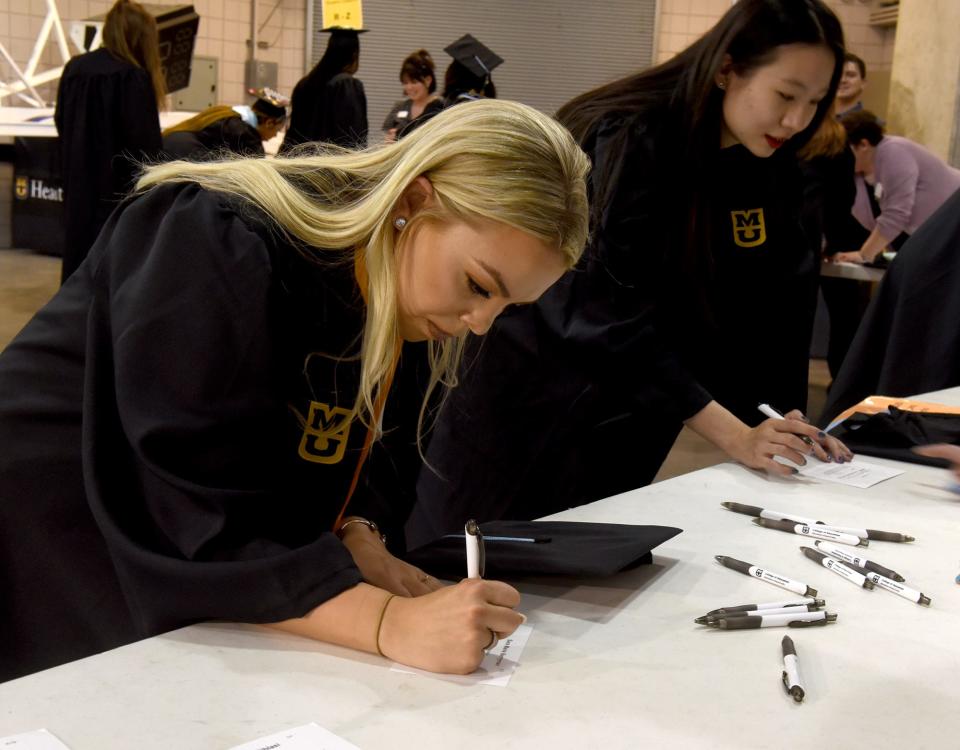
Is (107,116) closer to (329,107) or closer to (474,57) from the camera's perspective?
(329,107)

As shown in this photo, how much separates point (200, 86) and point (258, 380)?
884cm

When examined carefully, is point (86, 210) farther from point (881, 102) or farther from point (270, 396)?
point (881, 102)

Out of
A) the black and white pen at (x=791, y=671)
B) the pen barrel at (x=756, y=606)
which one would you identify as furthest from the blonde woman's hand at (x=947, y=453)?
the black and white pen at (x=791, y=671)

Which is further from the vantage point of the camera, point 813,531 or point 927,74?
point 927,74

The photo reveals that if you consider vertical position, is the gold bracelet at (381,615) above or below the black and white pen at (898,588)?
above

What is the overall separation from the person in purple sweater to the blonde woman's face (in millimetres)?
4477

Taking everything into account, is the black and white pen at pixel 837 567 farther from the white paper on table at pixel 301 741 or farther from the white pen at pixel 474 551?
the white paper on table at pixel 301 741

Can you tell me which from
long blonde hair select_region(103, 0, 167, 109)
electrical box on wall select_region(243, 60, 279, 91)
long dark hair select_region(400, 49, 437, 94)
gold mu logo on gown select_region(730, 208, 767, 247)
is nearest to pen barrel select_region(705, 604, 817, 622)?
gold mu logo on gown select_region(730, 208, 767, 247)

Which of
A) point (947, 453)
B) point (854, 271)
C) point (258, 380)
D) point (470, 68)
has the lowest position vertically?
point (854, 271)

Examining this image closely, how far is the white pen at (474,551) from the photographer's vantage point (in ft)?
3.49

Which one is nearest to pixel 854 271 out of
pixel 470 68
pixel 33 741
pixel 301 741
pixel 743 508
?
pixel 470 68

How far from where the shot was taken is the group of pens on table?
1173 mm

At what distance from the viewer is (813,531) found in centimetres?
151

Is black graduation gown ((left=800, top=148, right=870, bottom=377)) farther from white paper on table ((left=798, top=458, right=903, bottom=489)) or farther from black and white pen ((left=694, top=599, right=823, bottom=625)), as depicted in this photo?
black and white pen ((left=694, top=599, right=823, bottom=625))
